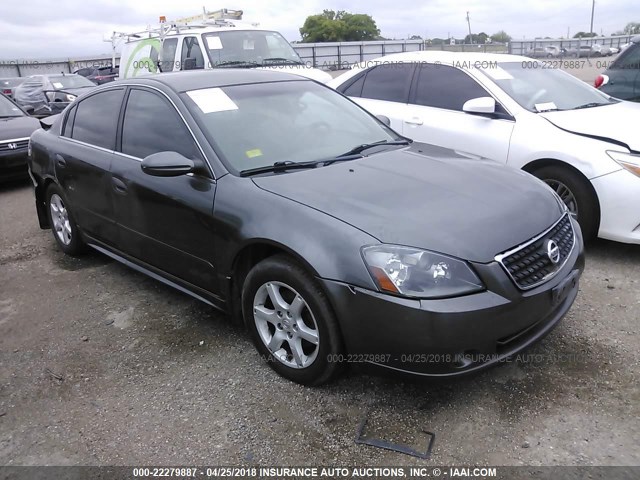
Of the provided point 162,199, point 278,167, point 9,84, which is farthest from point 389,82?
point 9,84

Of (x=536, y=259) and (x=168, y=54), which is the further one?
(x=168, y=54)

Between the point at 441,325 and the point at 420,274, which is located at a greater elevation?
the point at 420,274

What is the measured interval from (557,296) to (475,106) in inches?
106

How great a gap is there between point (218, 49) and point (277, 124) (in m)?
6.24

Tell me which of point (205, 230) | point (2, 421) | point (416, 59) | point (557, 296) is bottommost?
point (2, 421)

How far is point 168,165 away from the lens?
10.1 ft

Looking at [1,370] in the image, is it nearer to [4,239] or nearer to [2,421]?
[2,421]

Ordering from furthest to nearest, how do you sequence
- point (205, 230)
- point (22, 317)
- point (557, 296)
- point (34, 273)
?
point (34, 273)
point (22, 317)
point (205, 230)
point (557, 296)

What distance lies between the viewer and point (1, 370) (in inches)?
128

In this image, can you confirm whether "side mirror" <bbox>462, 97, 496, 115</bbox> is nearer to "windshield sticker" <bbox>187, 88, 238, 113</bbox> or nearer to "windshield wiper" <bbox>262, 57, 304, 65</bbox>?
"windshield sticker" <bbox>187, 88, 238, 113</bbox>

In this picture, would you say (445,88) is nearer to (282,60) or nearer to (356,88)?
(356,88)

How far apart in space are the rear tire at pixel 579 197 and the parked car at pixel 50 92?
12800 millimetres

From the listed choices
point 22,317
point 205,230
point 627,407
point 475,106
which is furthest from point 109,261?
point 627,407

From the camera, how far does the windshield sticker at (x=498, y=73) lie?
17.2ft
